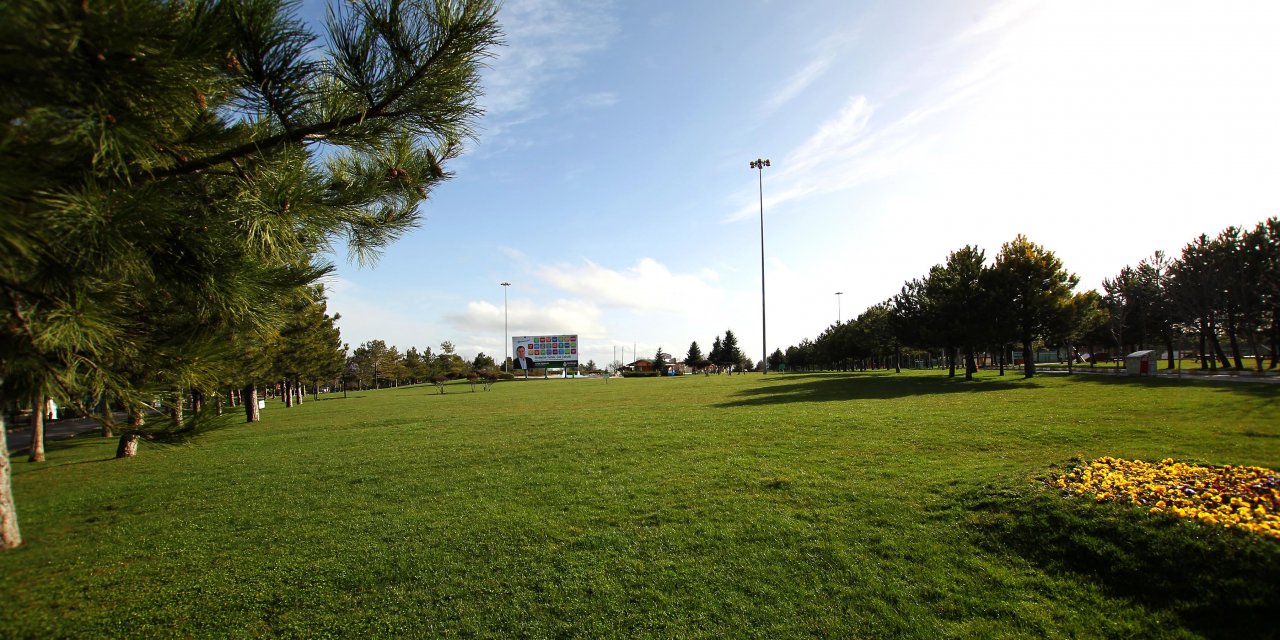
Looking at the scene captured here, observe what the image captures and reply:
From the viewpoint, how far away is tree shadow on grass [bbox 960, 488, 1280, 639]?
404 centimetres

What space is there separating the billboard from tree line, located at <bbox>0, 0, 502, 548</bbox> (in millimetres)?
80458

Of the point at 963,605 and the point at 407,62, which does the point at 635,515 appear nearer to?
the point at 963,605

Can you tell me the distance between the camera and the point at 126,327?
2.60 metres

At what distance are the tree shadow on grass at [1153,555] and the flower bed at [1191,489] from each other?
0.63 feet

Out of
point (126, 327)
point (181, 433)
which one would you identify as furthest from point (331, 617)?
point (126, 327)

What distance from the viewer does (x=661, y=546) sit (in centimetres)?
599

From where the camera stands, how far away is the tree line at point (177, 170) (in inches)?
69.2

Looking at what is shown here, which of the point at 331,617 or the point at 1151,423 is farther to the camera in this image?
the point at 1151,423

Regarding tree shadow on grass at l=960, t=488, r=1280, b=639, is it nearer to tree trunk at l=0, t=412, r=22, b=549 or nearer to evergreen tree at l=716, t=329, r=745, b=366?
tree trunk at l=0, t=412, r=22, b=549

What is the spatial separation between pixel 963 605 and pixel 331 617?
5710mm

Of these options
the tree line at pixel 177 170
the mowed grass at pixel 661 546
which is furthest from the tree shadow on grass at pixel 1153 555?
the tree line at pixel 177 170

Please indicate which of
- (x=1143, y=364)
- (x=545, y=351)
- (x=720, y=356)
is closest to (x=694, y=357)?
(x=720, y=356)

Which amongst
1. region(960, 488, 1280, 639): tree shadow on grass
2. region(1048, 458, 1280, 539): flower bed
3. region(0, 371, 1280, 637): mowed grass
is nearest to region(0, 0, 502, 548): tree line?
region(0, 371, 1280, 637): mowed grass

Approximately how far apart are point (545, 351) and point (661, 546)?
7923cm
